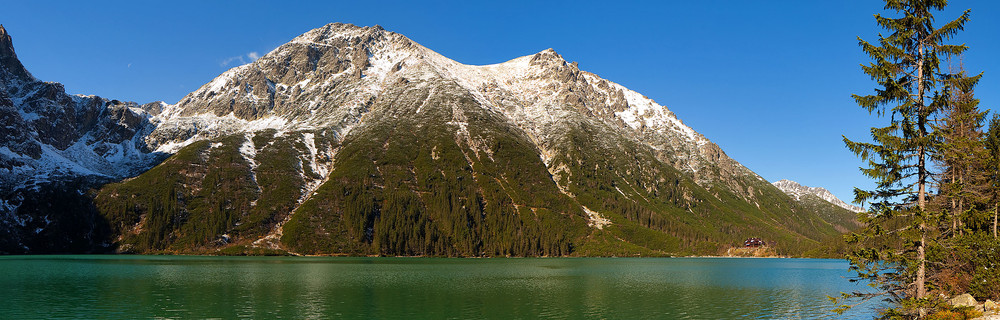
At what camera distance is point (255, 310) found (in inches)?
2328

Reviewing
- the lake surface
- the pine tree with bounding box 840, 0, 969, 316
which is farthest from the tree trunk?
the lake surface

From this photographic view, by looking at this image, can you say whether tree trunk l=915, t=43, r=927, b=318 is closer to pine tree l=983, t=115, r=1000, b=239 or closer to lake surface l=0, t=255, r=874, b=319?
pine tree l=983, t=115, r=1000, b=239

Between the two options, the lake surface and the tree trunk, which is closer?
the tree trunk

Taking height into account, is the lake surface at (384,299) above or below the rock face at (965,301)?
below

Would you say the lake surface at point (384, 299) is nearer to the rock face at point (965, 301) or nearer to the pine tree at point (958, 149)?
the rock face at point (965, 301)

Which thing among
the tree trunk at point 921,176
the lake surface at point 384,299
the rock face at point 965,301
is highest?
the tree trunk at point 921,176

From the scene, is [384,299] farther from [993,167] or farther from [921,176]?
[993,167]

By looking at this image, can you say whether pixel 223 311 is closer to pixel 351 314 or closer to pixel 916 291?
pixel 351 314

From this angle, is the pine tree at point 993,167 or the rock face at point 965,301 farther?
the rock face at point 965,301

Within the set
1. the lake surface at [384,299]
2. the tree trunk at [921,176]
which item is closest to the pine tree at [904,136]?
the tree trunk at [921,176]

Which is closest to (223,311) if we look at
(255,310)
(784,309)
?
(255,310)

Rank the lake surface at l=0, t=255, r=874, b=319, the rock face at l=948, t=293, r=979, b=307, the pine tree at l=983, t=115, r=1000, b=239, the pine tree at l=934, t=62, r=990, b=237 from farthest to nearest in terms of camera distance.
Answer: the lake surface at l=0, t=255, r=874, b=319 < the rock face at l=948, t=293, r=979, b=307 < the pine tree at l=983, t=115, r=1000, b=239 < the pine tree at l=934, t=62, r=990, b=237

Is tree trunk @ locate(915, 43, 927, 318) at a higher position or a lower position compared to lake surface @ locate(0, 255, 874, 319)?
higher

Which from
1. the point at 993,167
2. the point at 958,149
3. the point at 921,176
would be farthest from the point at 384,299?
the point at 993,167
